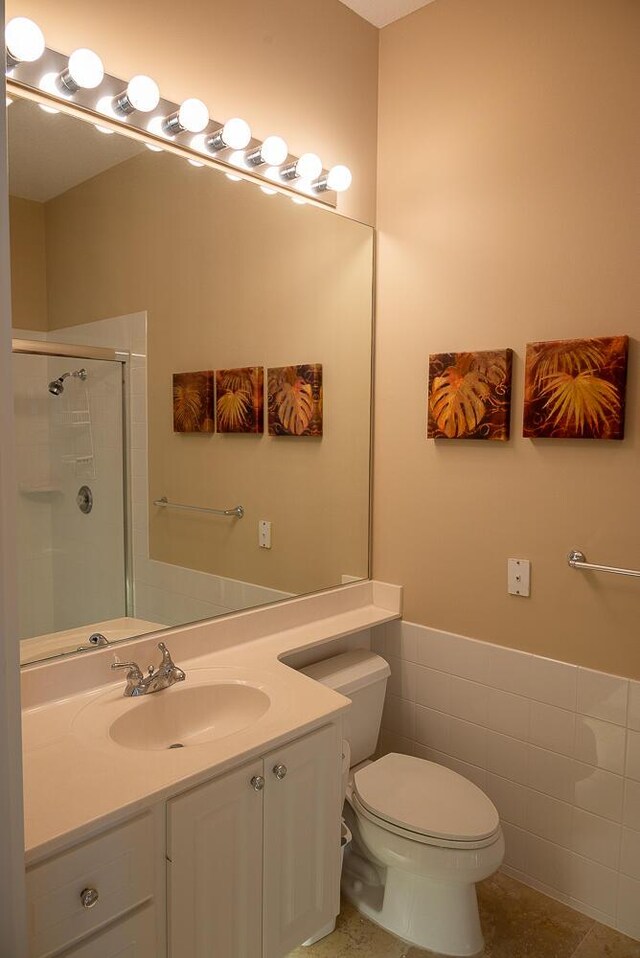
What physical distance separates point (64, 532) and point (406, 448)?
1165mm

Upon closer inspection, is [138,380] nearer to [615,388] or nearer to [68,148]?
[68,148]

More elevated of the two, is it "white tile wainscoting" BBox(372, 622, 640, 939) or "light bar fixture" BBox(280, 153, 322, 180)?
"light bar fixture" BBox(280, 153, 322, 180)

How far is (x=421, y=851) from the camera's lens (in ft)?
5.33

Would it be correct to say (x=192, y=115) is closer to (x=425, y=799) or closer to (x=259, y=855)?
(x=259, y=855)

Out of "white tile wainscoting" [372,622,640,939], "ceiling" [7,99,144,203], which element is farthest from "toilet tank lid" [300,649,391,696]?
"ceiling" [7,99,144,203]

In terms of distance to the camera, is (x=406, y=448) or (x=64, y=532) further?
(x=406, y=448)

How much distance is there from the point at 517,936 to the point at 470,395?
5.05 ft

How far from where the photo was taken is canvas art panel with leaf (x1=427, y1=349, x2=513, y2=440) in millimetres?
1926

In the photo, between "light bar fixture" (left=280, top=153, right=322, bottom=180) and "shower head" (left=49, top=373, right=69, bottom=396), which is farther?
"light bar fixture" (left=280, top=153, right=322, bottom=180)

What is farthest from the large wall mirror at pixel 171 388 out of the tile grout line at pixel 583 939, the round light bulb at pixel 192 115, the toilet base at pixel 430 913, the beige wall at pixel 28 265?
the tile grout line at pixel 583 939

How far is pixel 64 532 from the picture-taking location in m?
1.52

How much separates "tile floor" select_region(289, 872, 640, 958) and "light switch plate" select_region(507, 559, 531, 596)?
35.7 inches

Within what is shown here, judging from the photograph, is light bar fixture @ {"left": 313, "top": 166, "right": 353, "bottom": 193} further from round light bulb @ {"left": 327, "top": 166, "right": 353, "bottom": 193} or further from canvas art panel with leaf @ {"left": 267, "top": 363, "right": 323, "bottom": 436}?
canvas art panel with leaf @ {"left": 267, "top": 363, "right": 323, "bottom": 436}

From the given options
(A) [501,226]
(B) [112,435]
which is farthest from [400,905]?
(A) [501,226]
